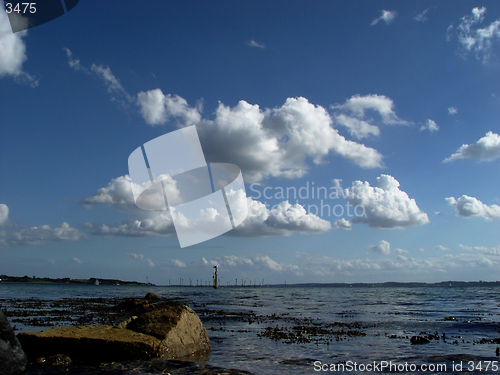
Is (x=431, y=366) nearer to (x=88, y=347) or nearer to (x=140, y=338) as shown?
(x=140, y=338)

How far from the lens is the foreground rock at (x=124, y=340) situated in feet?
34.6

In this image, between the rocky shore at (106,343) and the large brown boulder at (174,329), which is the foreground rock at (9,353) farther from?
the large brown boulder at (174,329)

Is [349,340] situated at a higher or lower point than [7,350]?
lower

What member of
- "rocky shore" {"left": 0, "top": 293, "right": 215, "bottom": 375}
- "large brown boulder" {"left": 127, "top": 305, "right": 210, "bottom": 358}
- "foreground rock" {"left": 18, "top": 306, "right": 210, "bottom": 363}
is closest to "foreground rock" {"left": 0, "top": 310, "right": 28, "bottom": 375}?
"rocky shore" {"left": 0, "top": 293, "right": 215, "bottom": 375}

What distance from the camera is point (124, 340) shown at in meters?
10.7

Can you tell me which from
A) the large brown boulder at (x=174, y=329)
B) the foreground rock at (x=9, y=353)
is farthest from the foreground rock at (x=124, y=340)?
the foreground rock at (x=9, y=353)

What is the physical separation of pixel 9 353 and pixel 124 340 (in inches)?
118

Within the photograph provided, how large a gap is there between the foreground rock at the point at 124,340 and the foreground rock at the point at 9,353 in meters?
1.48

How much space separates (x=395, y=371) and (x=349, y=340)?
5.55 metres

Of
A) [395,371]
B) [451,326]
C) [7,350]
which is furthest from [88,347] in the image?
[451,326]

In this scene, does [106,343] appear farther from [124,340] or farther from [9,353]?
[9,353]

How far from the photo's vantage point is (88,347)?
414 inches

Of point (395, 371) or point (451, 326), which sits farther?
point (451, 326)

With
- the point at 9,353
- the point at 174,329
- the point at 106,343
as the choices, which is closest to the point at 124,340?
the point at 106,343
